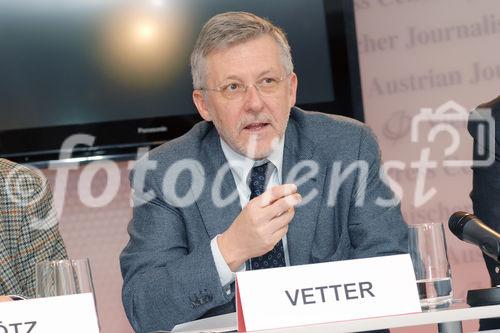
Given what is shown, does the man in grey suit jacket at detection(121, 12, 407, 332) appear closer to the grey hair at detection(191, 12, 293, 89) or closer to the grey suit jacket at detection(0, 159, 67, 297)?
the grey hair at detection(191, 12, 293, 89)

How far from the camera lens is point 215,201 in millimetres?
2713

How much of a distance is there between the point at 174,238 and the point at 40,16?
141cm

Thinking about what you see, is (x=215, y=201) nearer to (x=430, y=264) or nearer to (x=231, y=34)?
(x=231, y=34)

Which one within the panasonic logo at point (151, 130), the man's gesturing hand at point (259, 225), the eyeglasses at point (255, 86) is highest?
the panasonic logo at point (151, 130)

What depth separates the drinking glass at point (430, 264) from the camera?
6.73 feet

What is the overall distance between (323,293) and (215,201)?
0.84 meters

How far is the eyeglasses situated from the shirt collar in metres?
0.18

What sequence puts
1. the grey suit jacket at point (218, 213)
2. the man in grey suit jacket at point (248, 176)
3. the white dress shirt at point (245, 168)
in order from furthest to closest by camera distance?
1. the white dress shirt at point (245, 168)
2. the man in grey suit jacket at point (248, 176)
3. the grey suit jacket at point (218, 213)

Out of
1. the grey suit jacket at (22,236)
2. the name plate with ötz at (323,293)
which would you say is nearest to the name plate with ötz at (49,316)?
the name plate with ötz at (323,293)

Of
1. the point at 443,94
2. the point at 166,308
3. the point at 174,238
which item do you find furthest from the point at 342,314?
the point at 443,94

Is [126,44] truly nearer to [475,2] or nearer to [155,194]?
[155,194]

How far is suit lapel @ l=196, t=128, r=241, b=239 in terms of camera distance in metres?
2.69

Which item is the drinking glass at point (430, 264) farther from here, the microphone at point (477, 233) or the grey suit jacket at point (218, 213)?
the grey suit jacket at point (218, 213)

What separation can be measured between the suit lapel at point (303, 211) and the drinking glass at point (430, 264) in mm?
616
